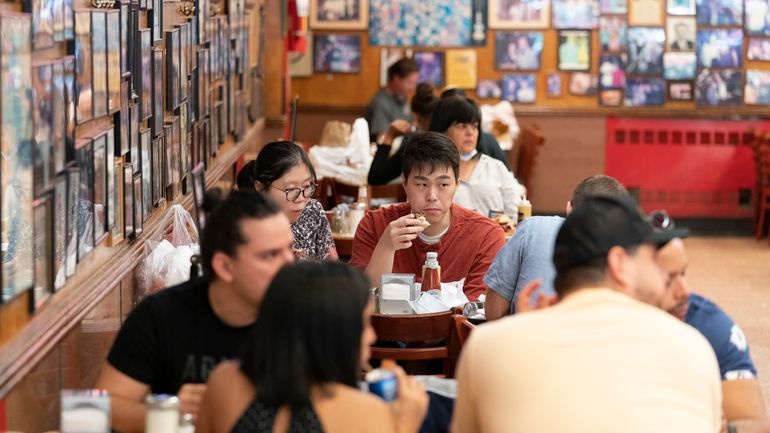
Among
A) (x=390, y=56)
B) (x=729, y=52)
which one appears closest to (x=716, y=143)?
(x=729, y=52)

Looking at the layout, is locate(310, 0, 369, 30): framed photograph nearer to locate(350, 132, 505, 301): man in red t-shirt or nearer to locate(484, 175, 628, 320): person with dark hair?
locate(350, 132, 505, 301): man in red t-shirt

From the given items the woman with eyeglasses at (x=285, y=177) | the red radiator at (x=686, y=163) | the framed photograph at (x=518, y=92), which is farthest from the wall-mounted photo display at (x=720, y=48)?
the woman with eyeglasses at (x=285, y=177)

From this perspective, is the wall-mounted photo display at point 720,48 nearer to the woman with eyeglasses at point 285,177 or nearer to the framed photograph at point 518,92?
the framed photograph at point 518,92

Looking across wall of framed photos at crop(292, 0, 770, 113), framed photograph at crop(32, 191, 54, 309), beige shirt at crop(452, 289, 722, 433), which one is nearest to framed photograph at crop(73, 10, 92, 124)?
framed photograph at crop(32, 191, 54, 309)

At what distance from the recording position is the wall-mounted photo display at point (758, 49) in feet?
45.8

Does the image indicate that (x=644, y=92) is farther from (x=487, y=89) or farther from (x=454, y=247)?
(x=454, y=247)

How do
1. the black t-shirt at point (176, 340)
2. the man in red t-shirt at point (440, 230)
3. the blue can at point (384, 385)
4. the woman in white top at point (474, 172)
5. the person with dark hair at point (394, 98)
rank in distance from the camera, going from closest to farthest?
the blue can at point (384, 385), the black t-shirt at point (176, 340), the man in red t-shirt at point (440, 230), the woman in white top at point (474, 172), the person with dark hair at point (394, 98)

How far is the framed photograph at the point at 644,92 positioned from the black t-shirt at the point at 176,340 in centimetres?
1085

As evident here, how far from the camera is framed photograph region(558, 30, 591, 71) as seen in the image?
14.0 metres

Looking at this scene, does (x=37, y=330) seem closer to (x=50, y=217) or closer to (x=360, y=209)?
(x=50, y=217)

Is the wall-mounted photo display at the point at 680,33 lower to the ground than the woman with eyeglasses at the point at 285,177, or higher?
higher

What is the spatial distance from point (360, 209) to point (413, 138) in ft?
4.98

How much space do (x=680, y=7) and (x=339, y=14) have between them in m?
3.52

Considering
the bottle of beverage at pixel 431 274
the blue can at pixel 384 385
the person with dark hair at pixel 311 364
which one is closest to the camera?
the person with dark hair at pixel 311 364
